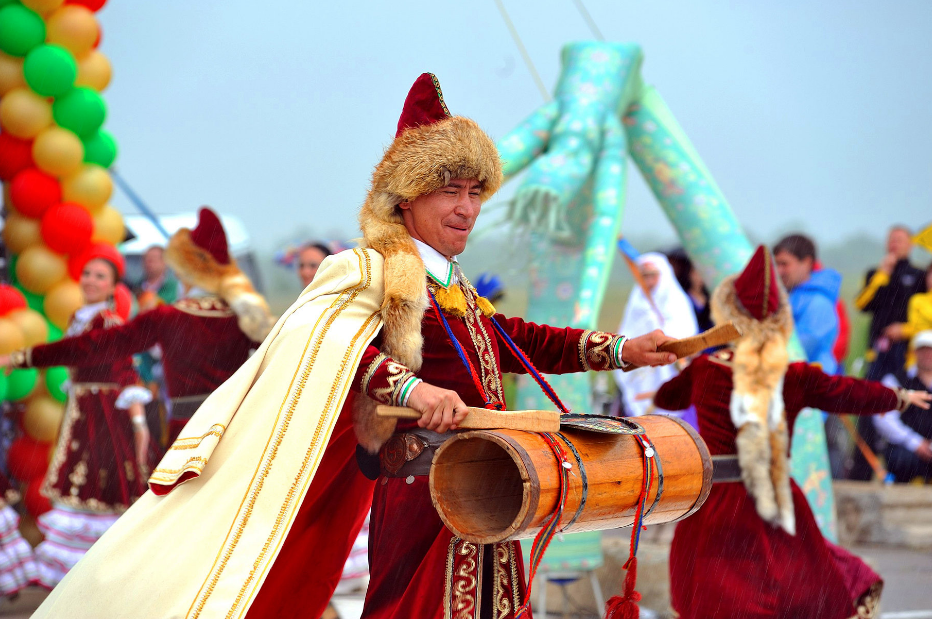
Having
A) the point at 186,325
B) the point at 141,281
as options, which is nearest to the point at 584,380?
the point at 186,325

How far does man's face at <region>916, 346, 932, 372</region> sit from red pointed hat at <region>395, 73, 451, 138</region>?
5341 mm

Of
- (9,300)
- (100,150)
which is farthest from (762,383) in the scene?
(100,150)

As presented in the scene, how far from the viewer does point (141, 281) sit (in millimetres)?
9484

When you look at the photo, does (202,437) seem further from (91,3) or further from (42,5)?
(91,3)

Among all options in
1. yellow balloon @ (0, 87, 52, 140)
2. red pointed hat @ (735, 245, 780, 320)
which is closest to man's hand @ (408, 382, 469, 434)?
red pointed hat @ (735, 245, 780, 320)

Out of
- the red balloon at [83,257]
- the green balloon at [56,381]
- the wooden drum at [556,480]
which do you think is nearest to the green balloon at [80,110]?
the red balloon at [83,257]

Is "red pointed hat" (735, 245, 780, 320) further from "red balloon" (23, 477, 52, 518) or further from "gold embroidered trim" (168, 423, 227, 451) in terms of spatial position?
"red balloon" (23, 477, 52, 518)

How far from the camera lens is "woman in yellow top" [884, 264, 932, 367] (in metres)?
7.58

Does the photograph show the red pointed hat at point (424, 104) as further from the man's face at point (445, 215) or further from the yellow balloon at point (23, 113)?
the yellow balloon at point (23, 113)

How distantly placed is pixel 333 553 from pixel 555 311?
3.26 m

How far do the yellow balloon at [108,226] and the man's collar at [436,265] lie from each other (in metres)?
4.39

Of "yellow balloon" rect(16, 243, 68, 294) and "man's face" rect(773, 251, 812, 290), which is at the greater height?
"yellow balloon" rect(16, 243, 68, 294)

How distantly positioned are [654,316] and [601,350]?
428cm

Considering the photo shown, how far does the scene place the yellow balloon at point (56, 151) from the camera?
627 centimetres
